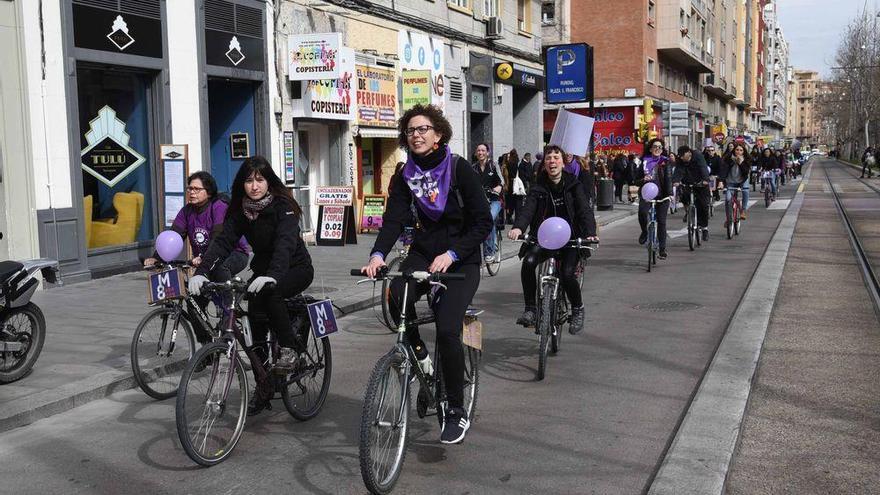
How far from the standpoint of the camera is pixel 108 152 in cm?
1264

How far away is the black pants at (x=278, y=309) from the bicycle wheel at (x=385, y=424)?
1.18 meters

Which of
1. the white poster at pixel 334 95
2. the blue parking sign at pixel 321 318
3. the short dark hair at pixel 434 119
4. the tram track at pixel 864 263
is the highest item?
the white poster at pixel 334 95

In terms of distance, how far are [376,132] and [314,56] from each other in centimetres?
342

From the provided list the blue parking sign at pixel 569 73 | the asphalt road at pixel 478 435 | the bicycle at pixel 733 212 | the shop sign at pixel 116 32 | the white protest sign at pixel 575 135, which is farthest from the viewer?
the blue parking sign at pixel 569 73

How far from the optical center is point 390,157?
20.5 metres

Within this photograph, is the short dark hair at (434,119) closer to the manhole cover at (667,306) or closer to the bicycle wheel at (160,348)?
the bicycle wheel at (160,348)

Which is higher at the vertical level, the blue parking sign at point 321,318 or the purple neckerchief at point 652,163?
the purple neckerchief at point 652,163

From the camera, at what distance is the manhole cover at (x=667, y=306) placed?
9.54m

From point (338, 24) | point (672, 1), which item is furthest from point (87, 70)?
point (672, 1)

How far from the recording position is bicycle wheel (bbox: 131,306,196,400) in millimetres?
6262

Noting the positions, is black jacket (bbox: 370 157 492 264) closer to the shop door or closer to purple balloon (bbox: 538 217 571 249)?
purple balloon (bbox: 538 217 571 249)

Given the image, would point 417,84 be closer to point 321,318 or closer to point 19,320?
point 19,320

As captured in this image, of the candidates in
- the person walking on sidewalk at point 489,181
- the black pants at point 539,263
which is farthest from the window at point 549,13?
the black pants at point 539,263

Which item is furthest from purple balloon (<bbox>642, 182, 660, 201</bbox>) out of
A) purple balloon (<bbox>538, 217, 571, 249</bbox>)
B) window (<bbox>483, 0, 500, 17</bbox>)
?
window (<bbox>483, 0, 500, 17</bbox>)
